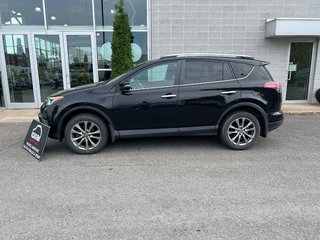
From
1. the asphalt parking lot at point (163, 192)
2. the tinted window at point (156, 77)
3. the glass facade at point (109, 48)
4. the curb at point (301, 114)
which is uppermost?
the glass facade at point (109, 48)

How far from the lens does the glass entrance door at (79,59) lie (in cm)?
887

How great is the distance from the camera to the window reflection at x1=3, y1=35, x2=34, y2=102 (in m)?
8.72

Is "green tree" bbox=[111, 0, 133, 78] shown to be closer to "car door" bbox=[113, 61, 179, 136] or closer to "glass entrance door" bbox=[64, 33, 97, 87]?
"glass entrance door" bbox=[64, 33, 97, 87]

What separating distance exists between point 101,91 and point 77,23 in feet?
17.6

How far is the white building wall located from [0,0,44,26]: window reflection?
3891 millimetres

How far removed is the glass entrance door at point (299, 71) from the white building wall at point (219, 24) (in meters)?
0.44

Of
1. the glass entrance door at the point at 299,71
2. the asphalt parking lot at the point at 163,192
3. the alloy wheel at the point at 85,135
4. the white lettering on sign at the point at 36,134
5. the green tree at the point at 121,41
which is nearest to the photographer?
the asphalt parking lot at the point at 163,192

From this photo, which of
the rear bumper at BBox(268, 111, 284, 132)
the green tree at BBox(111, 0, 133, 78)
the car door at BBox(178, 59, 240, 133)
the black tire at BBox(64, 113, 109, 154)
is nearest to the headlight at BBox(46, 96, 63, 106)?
the black tire at BBox(64, 113, 109, 154)

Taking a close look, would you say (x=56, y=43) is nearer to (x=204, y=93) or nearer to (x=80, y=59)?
(x=80, y=59)

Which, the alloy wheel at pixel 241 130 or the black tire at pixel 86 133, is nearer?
the black tire at pixel 86 133

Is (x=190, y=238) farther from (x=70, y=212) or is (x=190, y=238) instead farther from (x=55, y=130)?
(x=55, y=130)

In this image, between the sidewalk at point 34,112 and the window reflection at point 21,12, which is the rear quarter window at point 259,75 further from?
the window reflection at point 21,12

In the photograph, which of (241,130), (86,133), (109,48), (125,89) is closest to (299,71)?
(241,130)

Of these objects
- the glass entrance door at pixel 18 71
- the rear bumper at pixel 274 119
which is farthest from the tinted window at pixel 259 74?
the glass entrance door at pixel 18 71
